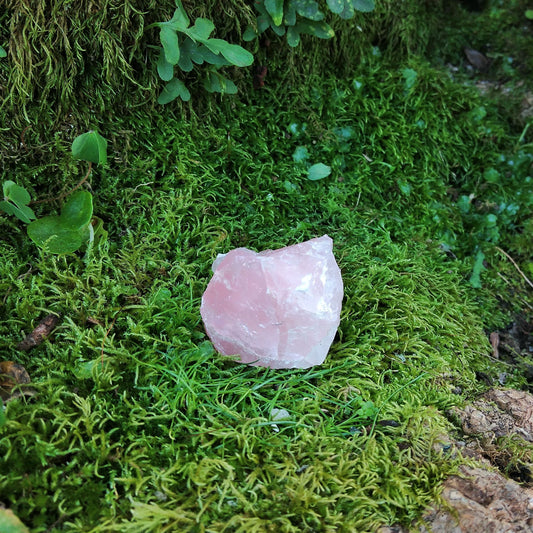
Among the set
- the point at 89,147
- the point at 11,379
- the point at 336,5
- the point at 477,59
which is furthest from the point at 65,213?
the point at 477,59

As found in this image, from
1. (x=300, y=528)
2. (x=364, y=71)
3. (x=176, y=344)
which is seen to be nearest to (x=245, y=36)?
(x=364, y=71)

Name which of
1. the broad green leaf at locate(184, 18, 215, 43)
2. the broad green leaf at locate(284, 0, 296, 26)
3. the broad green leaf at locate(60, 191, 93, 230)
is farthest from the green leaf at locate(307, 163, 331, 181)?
the broad green leaf at locate(60, 191, 93, 230)

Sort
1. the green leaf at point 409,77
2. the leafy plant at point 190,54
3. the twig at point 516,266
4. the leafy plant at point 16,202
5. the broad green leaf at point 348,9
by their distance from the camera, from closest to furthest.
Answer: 1. the leafy plant at point 16,202
2. the leafy plant at point 190,54
3. the broad green leaf at point 348,9
4. the twig at point 516,266
5. the green leaf at point 409,77

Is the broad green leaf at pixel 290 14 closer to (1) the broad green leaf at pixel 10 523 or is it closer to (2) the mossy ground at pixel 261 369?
(2) the mossy ground at pixel 261 369

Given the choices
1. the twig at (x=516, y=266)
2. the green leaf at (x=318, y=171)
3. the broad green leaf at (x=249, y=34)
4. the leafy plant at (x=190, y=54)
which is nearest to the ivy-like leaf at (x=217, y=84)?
the leafy plant at (x=190, y=54)

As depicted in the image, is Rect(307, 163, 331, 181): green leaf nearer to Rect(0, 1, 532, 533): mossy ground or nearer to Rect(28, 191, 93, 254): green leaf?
Rect(0, 1, 532, 533): mossy ground

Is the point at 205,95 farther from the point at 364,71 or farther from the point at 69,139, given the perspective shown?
the point at 364,71

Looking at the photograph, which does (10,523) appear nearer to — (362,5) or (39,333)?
(39,333)
